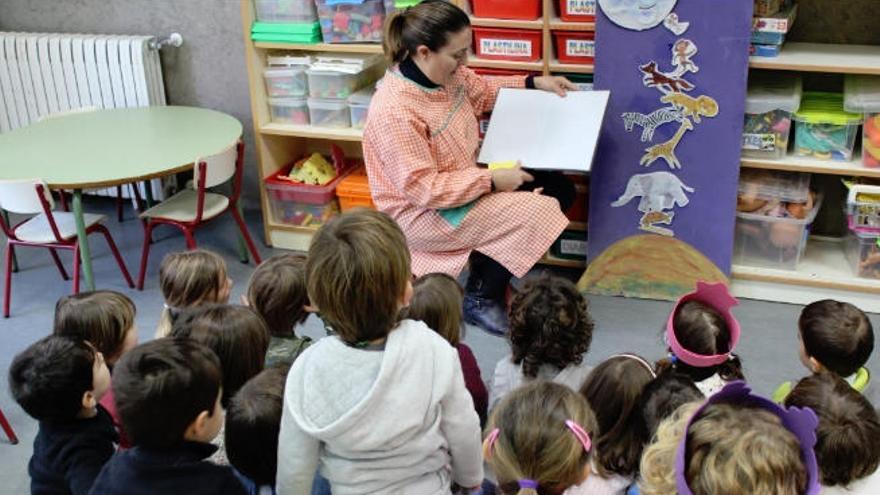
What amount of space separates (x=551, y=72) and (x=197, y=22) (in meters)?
1.71

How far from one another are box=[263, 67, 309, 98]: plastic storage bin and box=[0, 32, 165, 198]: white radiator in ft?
2.27

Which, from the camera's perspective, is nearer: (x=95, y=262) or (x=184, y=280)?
(x=184, y=280)

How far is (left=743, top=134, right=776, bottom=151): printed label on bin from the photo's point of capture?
308cm

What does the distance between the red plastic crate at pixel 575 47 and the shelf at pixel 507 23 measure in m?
0.09

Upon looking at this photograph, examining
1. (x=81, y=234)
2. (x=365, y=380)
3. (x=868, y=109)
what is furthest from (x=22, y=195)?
(x=868, y=109)

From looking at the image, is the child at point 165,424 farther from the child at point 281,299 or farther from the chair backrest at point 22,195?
the chair backrest at point 22,195

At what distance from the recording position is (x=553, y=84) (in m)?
3.10

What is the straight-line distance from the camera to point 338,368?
1.56 meters

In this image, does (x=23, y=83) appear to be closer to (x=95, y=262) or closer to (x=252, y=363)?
(x=95, y=262)

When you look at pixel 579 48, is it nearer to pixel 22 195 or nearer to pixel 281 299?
pixel 281 299

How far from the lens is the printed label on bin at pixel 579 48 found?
3.19 meters

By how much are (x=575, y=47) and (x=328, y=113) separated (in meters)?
1.06

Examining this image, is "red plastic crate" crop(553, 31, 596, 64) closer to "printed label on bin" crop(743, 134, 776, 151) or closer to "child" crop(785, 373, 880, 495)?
"printed label on bin" crop(743, 134, 776, 151)

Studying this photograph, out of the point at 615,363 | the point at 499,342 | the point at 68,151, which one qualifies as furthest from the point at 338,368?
the point at 68,151
